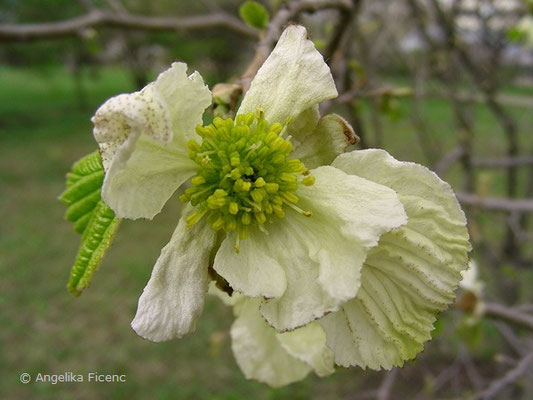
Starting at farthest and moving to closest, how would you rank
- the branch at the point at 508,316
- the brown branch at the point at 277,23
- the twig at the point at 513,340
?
the twig at the point at 513,340 < the branch at the point at 508,316 < the brown branch at the point at 277,23

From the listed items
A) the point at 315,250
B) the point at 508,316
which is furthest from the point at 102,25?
the point at 508,316

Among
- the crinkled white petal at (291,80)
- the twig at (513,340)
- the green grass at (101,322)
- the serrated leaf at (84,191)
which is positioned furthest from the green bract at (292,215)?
the twig at (513,340)

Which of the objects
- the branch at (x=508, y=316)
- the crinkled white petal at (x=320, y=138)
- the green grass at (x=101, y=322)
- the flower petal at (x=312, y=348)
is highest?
the crinkled white petal at (x=320, y=138)

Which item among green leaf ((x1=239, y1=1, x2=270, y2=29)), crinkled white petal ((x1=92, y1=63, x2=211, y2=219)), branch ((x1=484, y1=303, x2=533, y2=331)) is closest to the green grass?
branch ((x1=484, y1=303, x2=533, y2=331))

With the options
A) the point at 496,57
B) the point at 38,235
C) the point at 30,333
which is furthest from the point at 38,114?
the point at 496,57

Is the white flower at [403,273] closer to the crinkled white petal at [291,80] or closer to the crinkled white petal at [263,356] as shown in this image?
the crinkled white petal at [291,80]

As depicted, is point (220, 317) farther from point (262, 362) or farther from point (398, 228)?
point (398, 228)
